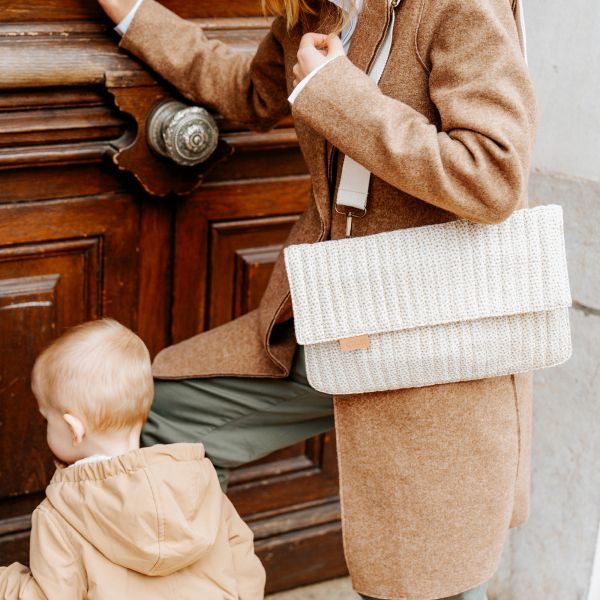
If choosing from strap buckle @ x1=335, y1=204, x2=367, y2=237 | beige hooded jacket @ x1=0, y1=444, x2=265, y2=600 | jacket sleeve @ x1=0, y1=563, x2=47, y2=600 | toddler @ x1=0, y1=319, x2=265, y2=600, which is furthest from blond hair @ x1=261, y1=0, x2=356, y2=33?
jacket sleeve @ x1=0, y1=563, x2=47, y2=600

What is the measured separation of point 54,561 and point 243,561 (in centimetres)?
41

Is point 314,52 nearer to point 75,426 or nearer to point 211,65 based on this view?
point 211,65

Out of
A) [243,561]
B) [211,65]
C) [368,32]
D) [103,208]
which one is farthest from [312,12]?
[243,561]

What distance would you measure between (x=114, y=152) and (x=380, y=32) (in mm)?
671

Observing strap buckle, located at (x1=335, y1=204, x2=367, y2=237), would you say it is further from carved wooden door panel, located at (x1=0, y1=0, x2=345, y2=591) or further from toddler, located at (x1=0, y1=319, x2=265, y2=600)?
carved wooden door panel, located at (x1=0, y1=0, x2=345, y2=591)

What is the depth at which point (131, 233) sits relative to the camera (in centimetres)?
237

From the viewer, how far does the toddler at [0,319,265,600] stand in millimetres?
1831

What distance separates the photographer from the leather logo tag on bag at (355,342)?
188cm

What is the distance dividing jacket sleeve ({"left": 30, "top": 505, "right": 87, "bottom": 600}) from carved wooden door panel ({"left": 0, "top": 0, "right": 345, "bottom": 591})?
53 centimetres

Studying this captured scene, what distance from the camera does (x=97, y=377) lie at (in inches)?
73.3

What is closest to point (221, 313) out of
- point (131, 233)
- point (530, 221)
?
point (131, 233)

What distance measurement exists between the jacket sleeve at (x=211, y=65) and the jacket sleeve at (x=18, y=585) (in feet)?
3.24

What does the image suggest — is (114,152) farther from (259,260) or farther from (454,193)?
(454,193)

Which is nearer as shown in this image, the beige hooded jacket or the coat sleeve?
the coat sleeve
